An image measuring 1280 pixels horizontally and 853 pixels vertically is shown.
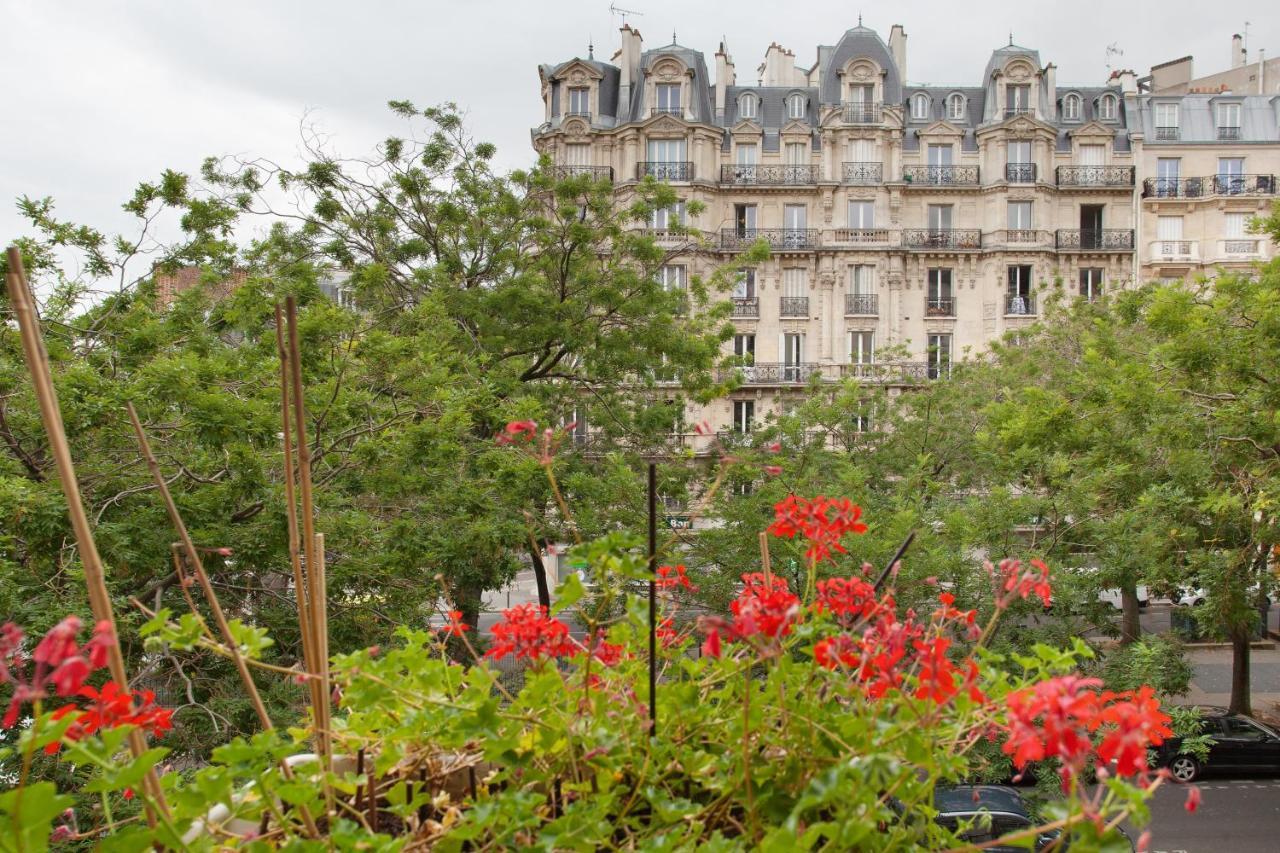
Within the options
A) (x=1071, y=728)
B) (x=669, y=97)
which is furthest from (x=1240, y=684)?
(x=669, y=97)

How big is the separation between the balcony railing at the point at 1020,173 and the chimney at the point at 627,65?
1217 cm

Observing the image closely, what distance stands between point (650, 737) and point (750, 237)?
97.5 ft

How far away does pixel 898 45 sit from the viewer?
1303 inches

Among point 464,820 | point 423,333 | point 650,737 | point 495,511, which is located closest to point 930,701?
point 650,737

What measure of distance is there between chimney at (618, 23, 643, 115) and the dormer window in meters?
1.07

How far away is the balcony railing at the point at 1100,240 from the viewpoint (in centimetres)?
3134

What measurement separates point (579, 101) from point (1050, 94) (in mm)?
15576

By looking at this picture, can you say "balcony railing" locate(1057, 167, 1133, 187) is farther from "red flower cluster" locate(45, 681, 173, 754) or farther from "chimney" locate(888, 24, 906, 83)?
"red flower cluster" locate(45, 681, 173, 754)

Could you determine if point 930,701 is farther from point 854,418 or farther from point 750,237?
point 750,237

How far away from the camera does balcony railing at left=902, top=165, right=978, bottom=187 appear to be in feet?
102

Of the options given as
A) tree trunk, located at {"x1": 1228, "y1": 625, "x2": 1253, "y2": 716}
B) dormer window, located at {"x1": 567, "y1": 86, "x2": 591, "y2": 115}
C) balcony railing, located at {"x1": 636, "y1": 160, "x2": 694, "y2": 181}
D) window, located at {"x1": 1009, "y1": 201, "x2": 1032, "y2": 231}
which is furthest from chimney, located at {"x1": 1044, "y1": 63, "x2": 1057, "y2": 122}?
tree trunk, located at {"x1": 1228, "y1": 625, "x2": 1253, "y2": 716}

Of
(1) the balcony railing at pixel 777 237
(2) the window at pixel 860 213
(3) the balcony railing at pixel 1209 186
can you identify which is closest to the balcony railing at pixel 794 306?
(1) the balcony railing at pixel 777 237

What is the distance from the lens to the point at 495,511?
10.8 m

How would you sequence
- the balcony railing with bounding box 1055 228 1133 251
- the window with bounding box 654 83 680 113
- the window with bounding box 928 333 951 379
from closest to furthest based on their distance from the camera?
the window with bounding box 928 333 951 379 → the window with bounding box 654 83 680 113 → the balcony railing with bounding box 1055 228 1133 251
